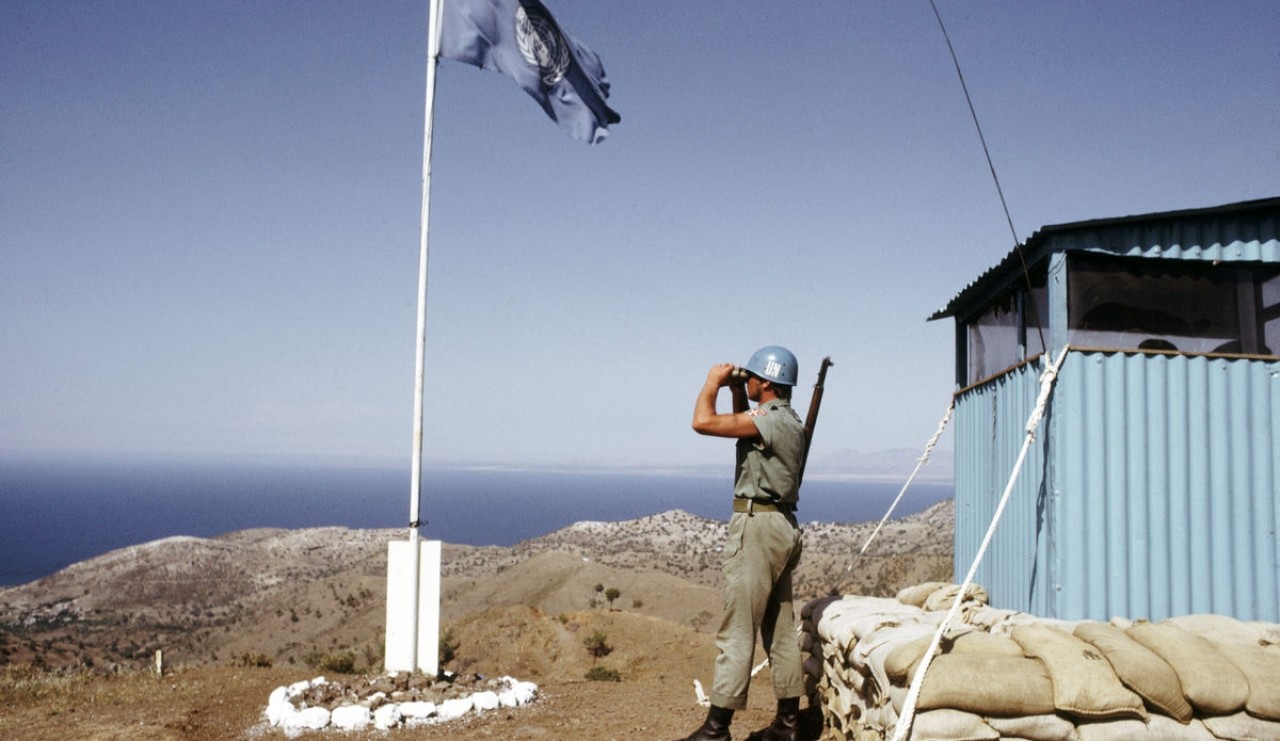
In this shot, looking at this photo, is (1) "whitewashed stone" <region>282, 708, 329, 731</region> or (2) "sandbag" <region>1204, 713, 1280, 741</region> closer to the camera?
(2) "sandbag" <region>1204, 713, 1280, 741</region>

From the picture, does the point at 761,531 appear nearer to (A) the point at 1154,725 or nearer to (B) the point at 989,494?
(A) the point at 1154,725

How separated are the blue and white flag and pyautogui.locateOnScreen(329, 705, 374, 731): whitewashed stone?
627cm

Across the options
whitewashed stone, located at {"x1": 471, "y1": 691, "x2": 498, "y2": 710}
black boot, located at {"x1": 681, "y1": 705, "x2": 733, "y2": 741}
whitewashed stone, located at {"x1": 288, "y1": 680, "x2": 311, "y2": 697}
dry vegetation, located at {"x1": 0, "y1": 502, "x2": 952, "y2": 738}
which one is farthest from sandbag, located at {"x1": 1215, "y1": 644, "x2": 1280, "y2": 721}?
whitewashed stone, located at {"x1": 288, "y1": 680, "x2": 311, "y2": 697}

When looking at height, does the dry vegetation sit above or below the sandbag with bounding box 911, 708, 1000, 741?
below

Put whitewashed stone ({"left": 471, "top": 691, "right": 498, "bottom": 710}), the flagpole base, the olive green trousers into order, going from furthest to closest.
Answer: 1. the flagpole base
2. whitewashed stone ({"left": 471, "top": 691, "right": 498, "bottom": 710})
3. the olive green trousers

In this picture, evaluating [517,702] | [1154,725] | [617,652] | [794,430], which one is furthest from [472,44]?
[617,652]

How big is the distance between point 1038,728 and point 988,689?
296mm

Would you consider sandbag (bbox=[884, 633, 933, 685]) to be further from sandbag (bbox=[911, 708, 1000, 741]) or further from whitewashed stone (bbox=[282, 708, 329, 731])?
whitewashed stone (bbox=[282, 708, 329, 731])

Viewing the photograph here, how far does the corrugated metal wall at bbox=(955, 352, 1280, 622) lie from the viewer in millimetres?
6039

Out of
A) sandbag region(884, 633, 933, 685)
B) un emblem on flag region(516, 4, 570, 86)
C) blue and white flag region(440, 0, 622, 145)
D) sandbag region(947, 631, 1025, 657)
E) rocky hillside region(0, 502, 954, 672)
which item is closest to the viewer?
sandbag region(884, 633, 933, 685)

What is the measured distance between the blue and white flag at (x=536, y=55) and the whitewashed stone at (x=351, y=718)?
627 centimetres

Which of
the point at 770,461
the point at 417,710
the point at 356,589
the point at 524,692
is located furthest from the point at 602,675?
the point at 356,589

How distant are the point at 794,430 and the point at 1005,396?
2255mm

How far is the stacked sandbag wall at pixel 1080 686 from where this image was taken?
4.34m
